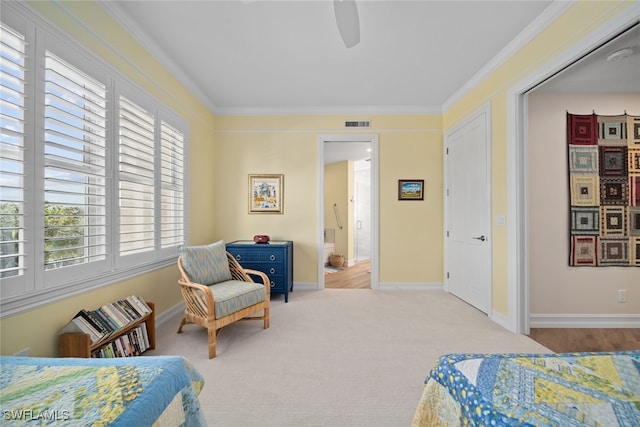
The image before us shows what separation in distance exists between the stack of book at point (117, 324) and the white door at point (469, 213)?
3524 mm

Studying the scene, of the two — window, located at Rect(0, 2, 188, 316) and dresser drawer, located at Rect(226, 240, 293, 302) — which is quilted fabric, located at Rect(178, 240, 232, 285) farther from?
dresser drawer, located at Rect(226, 240, 293, 302)

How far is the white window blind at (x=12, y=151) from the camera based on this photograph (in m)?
1.46

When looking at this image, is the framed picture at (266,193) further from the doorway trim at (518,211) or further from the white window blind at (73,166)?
the doorway trim at (518,211)

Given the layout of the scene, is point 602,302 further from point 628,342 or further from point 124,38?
point 124,38

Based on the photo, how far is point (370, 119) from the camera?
14.2 feet

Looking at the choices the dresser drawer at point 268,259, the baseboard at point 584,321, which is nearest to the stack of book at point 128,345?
the dresser drawer at point 268,259

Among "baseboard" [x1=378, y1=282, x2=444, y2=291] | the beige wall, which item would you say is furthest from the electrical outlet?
"baseboard" [x1=378, y1=282, x2=444, y2=291]

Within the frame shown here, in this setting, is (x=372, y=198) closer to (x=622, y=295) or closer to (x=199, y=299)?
(x=199, y=299)

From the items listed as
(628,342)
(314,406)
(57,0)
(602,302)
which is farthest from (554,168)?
(57,0)

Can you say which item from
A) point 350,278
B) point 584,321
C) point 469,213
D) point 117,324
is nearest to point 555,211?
point 469,213

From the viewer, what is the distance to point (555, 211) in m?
3.01

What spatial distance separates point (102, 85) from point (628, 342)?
510 cm

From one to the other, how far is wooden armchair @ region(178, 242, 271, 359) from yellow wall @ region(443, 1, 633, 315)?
8.32 ft

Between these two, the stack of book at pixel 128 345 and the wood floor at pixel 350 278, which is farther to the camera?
the wood floor at pixel 350 278
